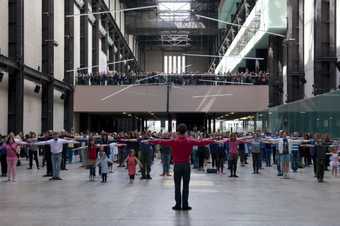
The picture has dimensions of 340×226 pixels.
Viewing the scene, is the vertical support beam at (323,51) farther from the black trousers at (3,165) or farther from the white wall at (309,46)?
the black trousers at (3,165)

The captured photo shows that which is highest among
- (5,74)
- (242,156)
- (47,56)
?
(47,56)

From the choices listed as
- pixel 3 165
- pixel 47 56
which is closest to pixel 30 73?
pixel 47 56

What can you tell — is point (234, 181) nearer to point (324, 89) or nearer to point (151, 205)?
point (151, 205)

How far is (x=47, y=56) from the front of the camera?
153 ft

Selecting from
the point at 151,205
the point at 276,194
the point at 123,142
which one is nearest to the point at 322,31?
the point at 123,142

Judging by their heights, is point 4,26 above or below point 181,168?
above

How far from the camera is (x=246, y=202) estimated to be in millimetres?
15680

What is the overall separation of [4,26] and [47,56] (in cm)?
941

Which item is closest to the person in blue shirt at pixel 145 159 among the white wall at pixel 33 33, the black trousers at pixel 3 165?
the black trousers at pixel 3 165

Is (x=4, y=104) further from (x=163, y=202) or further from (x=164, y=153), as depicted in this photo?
(x=163, y=202)

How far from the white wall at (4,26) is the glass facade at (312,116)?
15.7 metres

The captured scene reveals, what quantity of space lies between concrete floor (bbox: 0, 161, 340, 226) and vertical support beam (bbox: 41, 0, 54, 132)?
76.5 feet

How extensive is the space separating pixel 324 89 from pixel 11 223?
30774 mm

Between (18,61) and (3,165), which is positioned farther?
(18,61)
